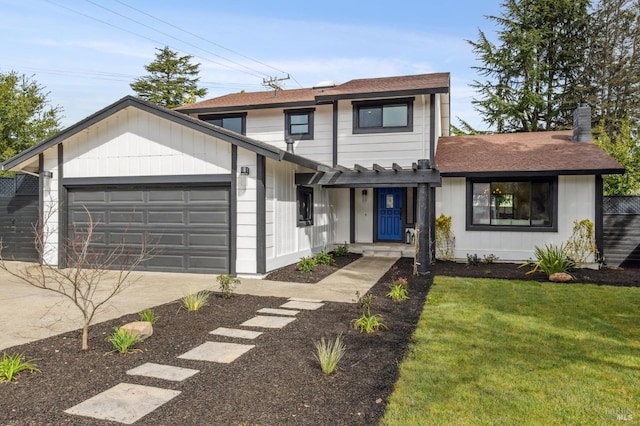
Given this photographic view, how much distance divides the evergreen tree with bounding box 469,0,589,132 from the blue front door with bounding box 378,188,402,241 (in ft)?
42.5

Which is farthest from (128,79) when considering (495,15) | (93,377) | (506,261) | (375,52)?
(93,377)

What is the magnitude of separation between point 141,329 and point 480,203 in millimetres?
9703

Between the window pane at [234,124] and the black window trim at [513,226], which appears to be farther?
the window pane at [234,124]

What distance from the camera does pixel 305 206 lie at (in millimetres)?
11562

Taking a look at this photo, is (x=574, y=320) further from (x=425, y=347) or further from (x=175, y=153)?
(x=175, y=153)

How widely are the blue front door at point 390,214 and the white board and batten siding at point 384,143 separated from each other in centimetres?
195

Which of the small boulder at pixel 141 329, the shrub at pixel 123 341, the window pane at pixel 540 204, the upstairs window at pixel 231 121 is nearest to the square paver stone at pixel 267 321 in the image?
the small boulder at pixel 141 329

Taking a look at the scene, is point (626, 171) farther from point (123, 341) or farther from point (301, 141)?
point (123, 341)

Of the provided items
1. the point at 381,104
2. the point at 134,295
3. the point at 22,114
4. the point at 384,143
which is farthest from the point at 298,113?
the point at 22,114

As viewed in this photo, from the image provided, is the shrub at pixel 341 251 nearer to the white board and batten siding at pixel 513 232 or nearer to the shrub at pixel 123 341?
the white board and batten siding at pixel 513 232

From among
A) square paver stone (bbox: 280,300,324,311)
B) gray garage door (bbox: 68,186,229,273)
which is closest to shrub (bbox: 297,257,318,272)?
gray garage door (bbox: 68,186,229,273)

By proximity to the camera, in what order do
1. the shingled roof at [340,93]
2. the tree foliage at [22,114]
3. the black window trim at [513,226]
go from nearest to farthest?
the black window trim at [513,226] → the shingled roof at [340,93] → the tree foliage at [22,114]

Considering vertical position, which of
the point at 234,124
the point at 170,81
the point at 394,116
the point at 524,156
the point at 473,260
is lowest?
the point at 473,260

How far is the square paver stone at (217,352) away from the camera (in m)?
4.19
